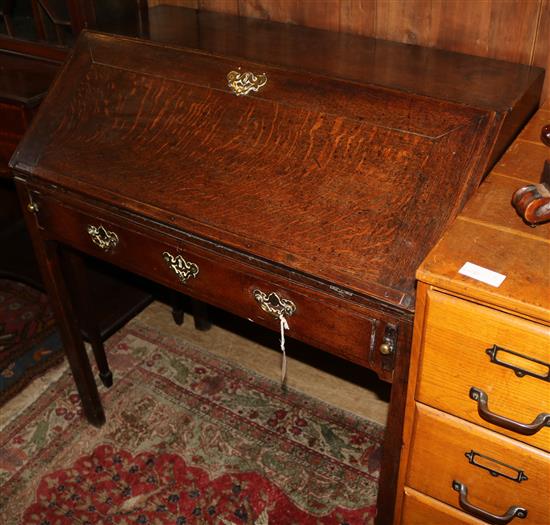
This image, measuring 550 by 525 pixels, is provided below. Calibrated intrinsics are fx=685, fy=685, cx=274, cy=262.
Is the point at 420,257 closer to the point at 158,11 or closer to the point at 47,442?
the point at 158,11

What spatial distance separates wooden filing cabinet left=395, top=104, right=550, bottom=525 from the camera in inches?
42.7

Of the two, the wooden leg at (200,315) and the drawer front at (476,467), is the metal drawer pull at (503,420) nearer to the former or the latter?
the drawer front at (476,467)

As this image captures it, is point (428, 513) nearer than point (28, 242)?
Yes

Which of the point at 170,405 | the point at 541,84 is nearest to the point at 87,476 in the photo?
the point at 170,405

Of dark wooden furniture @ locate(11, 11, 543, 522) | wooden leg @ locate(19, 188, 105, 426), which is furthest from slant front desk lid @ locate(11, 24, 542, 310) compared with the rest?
wooden leg @ locate(19, 188, 105, 426)

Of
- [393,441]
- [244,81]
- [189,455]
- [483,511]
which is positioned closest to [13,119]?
[244,81]

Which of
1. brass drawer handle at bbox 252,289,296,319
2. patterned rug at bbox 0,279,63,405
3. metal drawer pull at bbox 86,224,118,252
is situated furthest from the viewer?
patterned rug at bbox 0,279,63,405

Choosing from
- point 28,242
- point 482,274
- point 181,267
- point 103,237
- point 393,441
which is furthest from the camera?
point 28,242

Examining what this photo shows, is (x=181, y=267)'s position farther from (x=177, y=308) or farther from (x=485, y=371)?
(x=177, y=308)

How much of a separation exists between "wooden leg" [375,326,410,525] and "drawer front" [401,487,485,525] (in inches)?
1.4

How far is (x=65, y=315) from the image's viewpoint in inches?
77.4

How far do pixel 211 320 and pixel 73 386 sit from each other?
572 mm

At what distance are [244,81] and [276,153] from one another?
210 millimetres

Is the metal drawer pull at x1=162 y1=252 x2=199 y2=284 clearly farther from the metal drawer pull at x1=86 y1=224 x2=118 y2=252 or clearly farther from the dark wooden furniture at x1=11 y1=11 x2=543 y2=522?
the metal drawer pull at x1=86 y1=224 x2=118 y2=252
